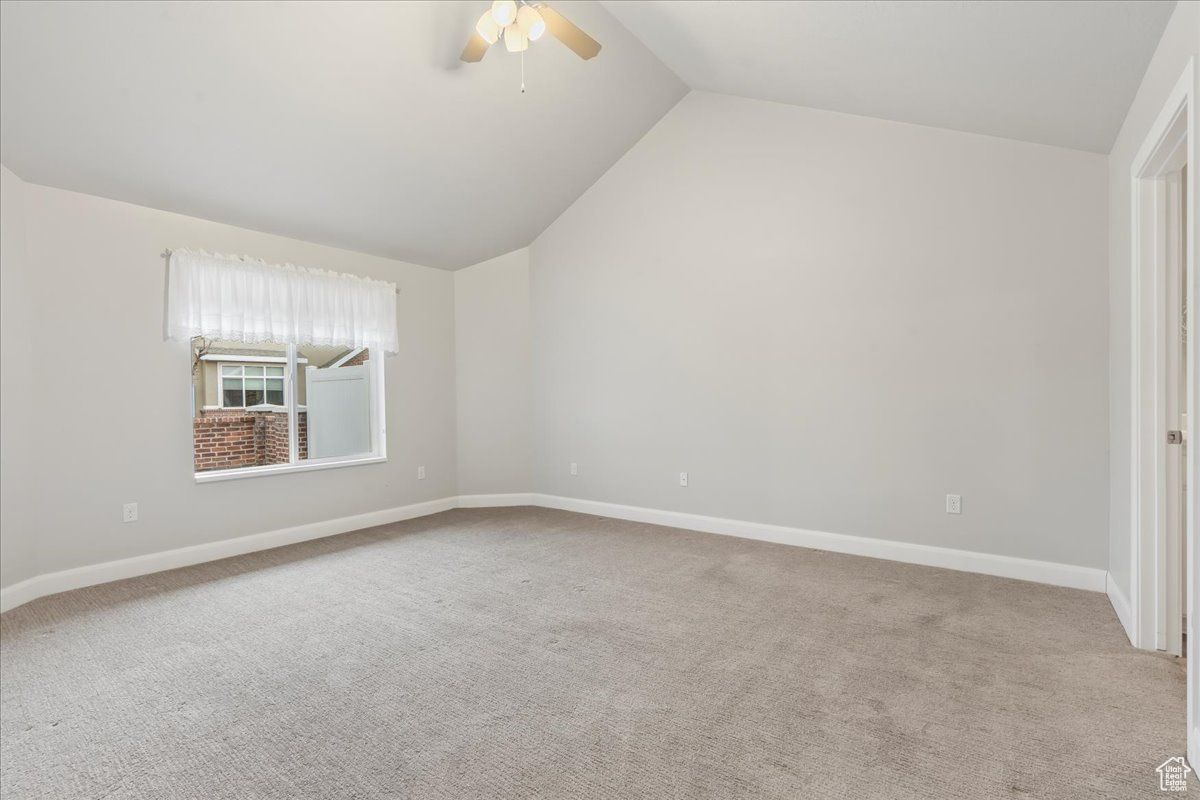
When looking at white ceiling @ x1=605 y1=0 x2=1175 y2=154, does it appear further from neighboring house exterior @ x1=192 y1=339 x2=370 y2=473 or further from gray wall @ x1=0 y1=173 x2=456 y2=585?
neighboring house exterior @ x1=192 y1=339 x2=370 y2=473

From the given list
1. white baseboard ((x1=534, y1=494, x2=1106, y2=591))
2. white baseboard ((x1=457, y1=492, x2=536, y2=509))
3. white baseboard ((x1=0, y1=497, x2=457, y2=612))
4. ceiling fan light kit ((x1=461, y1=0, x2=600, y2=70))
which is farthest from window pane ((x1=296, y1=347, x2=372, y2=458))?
ceiling fan light kit ((x1=461, y1=0, x2=600, y2=70))

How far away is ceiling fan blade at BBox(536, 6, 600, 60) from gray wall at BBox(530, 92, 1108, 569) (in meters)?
1.95

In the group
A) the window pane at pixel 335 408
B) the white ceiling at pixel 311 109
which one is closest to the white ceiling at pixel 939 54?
the white ceiling at pixel 311 109

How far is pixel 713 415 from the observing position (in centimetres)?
455

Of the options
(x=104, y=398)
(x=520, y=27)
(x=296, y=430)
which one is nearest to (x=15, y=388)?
(x=104, y=398)

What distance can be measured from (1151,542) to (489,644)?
2.92 m

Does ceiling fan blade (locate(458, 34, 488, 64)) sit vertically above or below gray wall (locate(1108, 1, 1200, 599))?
above

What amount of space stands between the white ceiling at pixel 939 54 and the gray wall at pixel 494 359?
257 cm

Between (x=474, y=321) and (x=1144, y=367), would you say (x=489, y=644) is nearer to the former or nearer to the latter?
(x=1144, y=367)

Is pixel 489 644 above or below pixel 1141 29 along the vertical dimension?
below

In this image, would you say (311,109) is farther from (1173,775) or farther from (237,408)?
(1173,775)

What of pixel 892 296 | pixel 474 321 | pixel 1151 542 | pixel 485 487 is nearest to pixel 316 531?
pixel 485 487

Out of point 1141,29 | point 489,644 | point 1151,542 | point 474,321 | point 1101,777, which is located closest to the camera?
point 1101,777

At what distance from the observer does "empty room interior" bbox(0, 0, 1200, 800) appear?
1.97 meters
